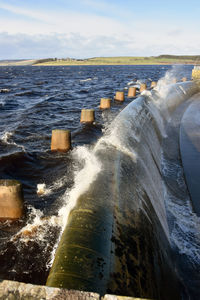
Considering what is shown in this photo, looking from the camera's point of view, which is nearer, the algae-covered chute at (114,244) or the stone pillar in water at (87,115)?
the algae-covered chute at (114,244)

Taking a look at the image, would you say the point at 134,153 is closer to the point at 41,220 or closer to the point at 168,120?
the point at 41,220

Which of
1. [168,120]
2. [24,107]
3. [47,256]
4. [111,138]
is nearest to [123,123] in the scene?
[111,138]

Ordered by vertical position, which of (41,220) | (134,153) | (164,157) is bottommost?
(164,157)

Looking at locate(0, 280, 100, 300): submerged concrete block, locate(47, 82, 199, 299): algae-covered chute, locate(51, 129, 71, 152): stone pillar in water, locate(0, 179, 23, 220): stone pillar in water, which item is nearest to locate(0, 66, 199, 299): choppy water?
locate(0, 179, 23, 220): stone pillar in water

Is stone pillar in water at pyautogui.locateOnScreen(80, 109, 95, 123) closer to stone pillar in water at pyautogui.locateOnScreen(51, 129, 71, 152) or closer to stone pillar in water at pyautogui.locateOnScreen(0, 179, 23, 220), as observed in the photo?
stone pillar in water at pyautogui.locateOnScreen(51, 129, 71, 152)

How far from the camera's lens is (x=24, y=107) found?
60.8ft

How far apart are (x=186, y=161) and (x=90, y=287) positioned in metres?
8.12

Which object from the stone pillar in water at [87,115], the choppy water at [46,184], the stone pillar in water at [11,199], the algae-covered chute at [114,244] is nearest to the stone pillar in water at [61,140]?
the choppy water at [46,184]

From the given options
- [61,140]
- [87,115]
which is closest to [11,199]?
[61,140]

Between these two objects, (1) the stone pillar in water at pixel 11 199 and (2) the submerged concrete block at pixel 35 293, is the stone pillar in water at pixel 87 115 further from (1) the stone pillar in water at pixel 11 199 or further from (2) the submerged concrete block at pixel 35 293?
(2) the submerged concrete block at pixel 35 293

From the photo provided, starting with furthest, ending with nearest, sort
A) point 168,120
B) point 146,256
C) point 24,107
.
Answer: point 24,107, point 168,120, point 146,256

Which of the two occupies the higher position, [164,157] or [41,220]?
[41,220]

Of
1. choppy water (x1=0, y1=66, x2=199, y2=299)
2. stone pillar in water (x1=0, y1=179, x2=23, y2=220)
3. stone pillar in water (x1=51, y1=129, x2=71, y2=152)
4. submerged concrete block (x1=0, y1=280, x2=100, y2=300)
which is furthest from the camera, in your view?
stone pillar in water (x1=51, y1=129, x2=71, y2=152)

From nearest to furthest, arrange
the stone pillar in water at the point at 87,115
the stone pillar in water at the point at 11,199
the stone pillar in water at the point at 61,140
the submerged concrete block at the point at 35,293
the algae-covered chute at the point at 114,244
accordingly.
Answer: the submerged concrete block at the point at 35,293 < the algae-covered chute at the point at 114,244 < the stone pillar in water at the point at 11,199 < the stone pillar in water at the point at 61,140 < the stone pillar in water at the point at 87,115
